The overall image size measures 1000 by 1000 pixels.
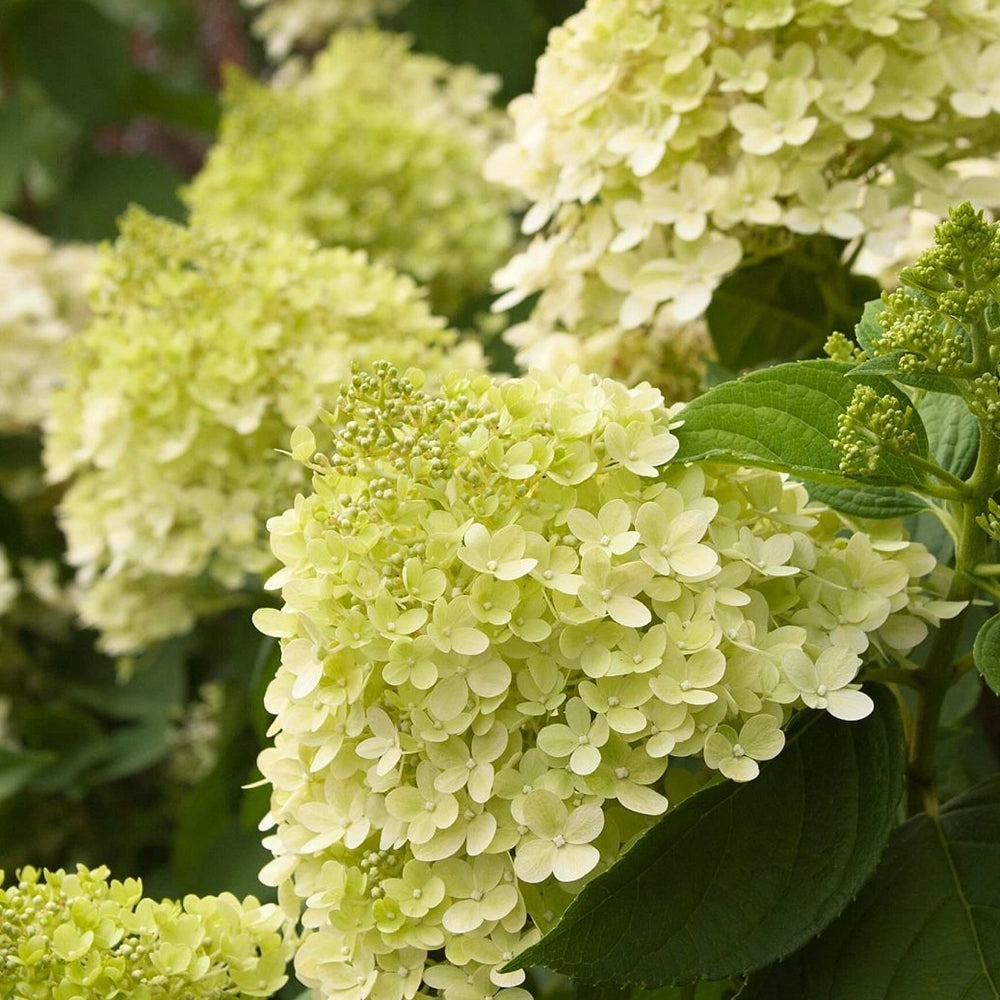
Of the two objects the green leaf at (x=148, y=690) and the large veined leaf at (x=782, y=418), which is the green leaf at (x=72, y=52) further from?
the large veined leaf at (x=782, y=418)

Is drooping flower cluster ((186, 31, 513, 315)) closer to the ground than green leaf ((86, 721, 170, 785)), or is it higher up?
higher up

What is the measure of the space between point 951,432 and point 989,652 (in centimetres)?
14

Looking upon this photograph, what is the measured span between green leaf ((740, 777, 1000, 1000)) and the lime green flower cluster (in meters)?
0.22

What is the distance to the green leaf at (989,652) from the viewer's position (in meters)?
0.51

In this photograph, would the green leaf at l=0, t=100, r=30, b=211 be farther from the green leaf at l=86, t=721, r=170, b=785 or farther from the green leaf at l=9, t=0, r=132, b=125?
the green leaf at l=86, t=721, r=170, b=785

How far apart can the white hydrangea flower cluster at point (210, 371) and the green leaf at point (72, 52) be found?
79 cm

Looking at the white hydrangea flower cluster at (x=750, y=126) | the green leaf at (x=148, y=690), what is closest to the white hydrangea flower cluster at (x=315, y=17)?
the green leaf at (x=148, y=690)

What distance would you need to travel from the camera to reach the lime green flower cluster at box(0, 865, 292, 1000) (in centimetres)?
55

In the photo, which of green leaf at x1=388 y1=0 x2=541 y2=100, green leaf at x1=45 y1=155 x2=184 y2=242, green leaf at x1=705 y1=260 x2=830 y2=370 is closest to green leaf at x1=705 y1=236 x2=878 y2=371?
green leaf at x1=705 y1=260 x2=830 y2=370

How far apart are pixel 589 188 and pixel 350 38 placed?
778mm

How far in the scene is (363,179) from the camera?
127 cm

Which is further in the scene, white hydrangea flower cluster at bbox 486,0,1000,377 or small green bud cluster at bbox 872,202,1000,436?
white hydrangea flower cluster at bbox 486,0,1000,377

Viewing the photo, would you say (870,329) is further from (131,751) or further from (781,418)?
(131,751)

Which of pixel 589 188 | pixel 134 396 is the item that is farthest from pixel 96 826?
pixel 589 188
